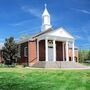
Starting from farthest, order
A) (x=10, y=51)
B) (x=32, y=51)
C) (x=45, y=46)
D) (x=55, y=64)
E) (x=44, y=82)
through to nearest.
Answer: (x=32, y=51) < (x=45, y=46) < (x=10, y=51) < (x=55, y=64) < (x=44, y=82)

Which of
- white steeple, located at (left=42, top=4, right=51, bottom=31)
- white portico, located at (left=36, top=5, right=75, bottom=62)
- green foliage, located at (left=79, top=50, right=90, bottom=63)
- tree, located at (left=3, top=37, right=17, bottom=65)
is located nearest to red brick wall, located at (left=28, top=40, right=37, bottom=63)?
white portico, located at (left=36, top=5, right=75, bottom=62)

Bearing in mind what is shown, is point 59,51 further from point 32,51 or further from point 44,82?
point 44,82

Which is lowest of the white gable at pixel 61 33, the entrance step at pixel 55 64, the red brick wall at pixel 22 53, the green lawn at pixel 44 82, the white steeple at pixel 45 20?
the green lawn at pixel 44 82

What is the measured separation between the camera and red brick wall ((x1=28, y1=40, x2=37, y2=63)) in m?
35.7

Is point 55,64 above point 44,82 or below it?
above

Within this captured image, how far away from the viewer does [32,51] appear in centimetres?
3609

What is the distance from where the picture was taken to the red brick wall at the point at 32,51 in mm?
35719

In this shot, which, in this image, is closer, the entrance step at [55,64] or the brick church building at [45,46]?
the entrance step at [55,64]

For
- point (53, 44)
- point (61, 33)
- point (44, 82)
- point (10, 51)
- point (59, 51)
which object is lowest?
point (44, 82)

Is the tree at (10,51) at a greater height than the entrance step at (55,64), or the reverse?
the tree at (10,51)

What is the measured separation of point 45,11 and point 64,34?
9457 mm

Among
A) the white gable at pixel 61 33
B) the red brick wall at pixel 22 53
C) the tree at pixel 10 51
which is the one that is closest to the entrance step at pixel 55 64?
the red brick wall at pixel 22 53

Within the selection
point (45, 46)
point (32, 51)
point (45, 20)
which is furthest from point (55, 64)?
point (45, 20)

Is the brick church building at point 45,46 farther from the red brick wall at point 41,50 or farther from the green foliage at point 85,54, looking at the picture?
the green foliage at point 85,54
